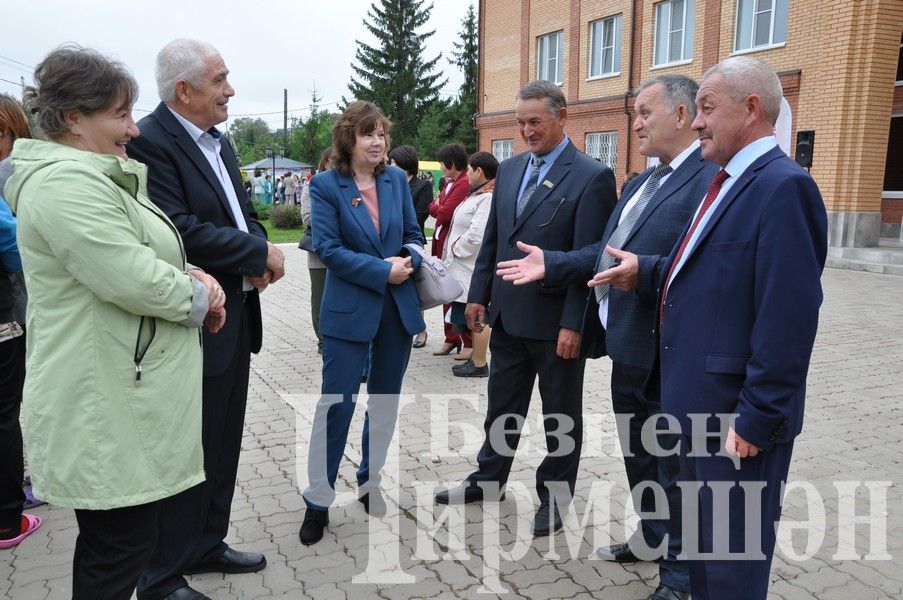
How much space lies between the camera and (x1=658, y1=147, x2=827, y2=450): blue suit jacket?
2111 millimetres

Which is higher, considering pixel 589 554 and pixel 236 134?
pixel 236 134

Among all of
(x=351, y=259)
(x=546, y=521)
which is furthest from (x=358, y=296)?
(x=546, y=521)

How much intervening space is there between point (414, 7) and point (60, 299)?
54316 millimetres

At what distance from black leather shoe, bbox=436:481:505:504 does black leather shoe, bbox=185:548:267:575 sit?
3.60 ft

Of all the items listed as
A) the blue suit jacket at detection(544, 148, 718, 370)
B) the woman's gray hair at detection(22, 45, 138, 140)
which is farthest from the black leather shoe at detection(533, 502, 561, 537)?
the woman's gray hair at detection(22, 45, 138, 140)

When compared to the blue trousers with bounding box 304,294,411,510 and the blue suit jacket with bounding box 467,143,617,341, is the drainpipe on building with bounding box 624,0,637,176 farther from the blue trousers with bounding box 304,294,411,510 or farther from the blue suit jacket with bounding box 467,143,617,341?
the blue trousers with bounding box 304,294,411,510

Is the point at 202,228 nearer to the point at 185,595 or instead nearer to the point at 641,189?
the point at 185,595

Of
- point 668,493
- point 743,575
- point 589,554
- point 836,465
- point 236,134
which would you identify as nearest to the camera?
point 743,575

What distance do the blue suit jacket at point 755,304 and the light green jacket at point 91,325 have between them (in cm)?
168

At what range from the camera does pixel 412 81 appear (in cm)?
5097

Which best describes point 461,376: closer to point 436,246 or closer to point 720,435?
point 436,246

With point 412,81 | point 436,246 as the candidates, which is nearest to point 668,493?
point 436,246

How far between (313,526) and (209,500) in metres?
0.61

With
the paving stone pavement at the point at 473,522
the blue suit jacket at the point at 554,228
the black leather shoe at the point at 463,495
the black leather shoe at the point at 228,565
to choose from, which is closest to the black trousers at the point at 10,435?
the paving stone pavement at the point at 473,522
